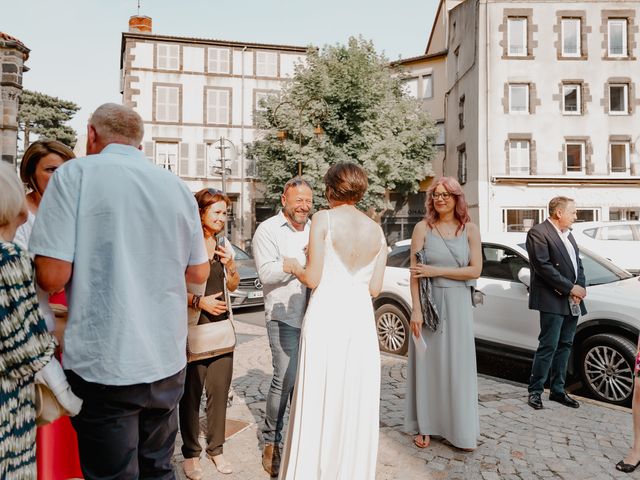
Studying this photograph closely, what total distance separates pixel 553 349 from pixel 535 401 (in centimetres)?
56

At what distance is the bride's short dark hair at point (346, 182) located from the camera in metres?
3.21

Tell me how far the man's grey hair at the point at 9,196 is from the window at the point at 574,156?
98.0 ft

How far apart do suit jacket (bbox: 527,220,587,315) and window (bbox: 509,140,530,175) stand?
23980mm

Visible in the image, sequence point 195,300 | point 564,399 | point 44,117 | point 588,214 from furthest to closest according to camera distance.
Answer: point 44,117 < point 588,214 < point 564,399 < point 195,300

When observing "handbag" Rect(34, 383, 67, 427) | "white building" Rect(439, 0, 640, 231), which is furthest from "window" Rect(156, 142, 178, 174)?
"handbag" Rect(34, 383, 67, 427)

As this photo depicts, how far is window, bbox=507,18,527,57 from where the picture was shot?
92.8ft

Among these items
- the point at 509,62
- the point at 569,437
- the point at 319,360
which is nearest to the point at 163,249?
the point at 319,360

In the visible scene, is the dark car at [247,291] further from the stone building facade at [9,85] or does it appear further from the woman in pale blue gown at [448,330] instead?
the stone building facade at [9,85]

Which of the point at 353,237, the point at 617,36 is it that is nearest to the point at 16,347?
the point at 353,237

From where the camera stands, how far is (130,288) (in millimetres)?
2158

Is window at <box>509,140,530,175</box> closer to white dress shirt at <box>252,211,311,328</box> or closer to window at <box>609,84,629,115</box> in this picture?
window at <box>609,84,629,115</box>

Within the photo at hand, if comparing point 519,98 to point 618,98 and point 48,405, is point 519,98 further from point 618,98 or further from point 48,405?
point 48,405

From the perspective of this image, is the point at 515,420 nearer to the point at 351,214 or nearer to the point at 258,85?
the point at 351,214

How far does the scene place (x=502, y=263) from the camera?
721 cm
